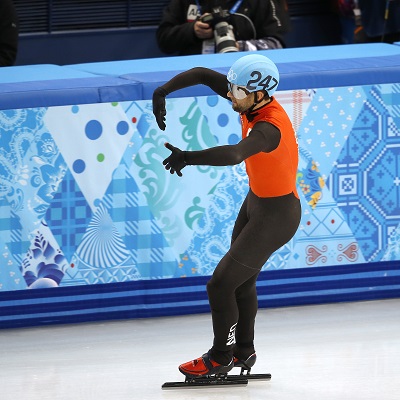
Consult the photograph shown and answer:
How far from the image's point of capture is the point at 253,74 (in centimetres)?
407

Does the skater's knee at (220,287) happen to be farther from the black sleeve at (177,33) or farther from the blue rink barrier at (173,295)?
the black sleeve at (177,33)

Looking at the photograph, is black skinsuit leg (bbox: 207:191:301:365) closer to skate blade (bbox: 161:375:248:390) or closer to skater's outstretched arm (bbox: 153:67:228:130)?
skate blade (bbox: 161:375:248:390)

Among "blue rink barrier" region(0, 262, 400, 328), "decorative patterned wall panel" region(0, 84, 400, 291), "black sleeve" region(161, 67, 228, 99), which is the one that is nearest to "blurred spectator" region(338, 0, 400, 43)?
"decorative patterned wall panel" region(0, 84, 400, 291)

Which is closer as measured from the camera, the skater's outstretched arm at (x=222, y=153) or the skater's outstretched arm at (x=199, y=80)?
the skater's outstretched arm at (x=222, y=153)

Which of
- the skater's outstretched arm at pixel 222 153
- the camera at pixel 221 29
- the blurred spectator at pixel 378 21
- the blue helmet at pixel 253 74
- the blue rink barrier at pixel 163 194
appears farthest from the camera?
the blurred spectator at pixel 378 21

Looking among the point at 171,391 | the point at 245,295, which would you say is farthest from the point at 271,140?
the point at 171,391

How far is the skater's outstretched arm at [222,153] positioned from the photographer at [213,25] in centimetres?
260

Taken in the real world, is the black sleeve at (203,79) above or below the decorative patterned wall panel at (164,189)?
above

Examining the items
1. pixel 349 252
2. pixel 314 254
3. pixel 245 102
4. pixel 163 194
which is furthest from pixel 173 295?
pixel 245 102

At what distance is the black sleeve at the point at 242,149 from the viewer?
367 cm

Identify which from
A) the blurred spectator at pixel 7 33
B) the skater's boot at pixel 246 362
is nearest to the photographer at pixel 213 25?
the blurred spectator at pixel 7 33

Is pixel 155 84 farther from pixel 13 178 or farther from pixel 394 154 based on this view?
pixel 394 154

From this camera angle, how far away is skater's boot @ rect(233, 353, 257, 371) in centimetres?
450

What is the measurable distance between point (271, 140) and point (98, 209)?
56.3 inches
